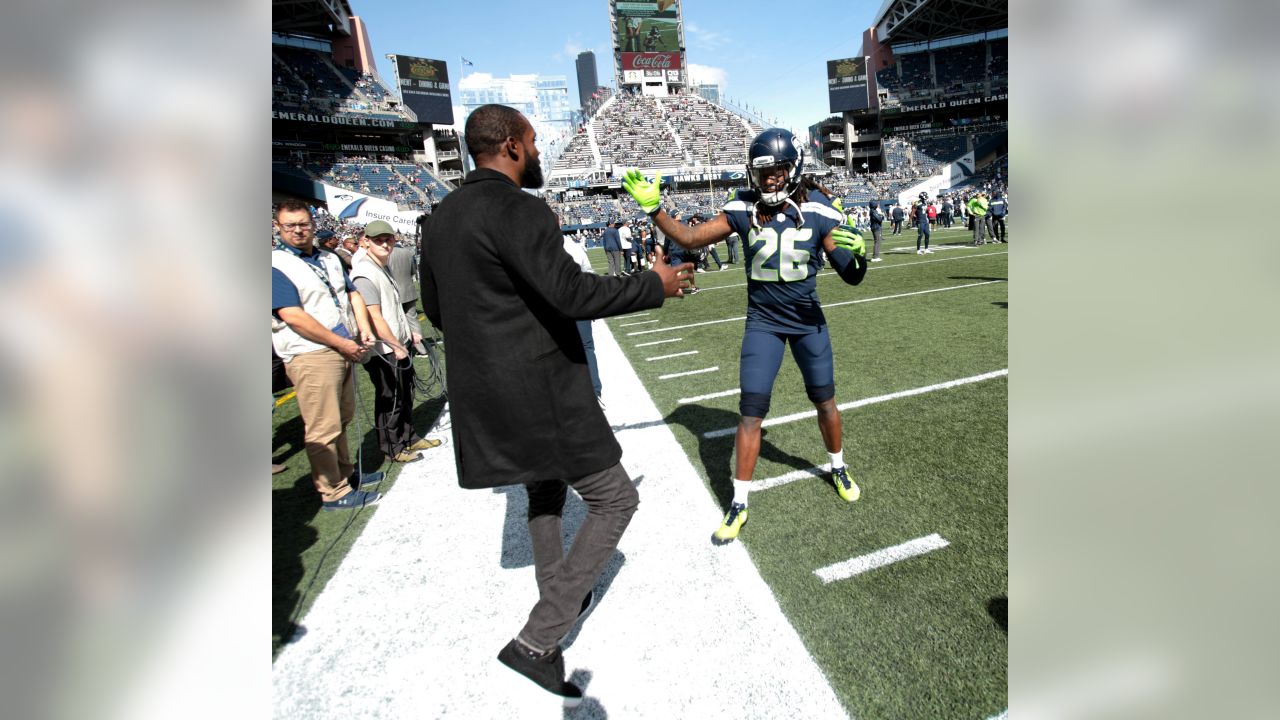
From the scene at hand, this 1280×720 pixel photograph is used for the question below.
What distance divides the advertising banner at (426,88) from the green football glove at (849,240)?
217 feet

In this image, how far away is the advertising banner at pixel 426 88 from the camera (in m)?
60.2

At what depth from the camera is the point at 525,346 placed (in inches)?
81.6

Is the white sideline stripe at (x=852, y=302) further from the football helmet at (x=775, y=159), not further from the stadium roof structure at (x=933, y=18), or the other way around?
the stadium roof structure at (x=933, y=18)

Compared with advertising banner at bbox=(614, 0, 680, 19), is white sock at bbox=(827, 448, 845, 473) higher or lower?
lower

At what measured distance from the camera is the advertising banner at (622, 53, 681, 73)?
7425 cm

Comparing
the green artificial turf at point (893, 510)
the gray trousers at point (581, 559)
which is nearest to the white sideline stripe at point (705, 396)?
the green artificial turf at point (893, 510)

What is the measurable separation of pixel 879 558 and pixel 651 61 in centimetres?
8215

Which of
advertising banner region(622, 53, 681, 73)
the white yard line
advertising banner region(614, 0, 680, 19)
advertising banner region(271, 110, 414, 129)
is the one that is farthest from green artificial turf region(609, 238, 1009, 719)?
advertising banner region(614, 0, 680, 19)

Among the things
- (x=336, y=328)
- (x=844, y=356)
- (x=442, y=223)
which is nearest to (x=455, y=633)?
(x=442, y=223)

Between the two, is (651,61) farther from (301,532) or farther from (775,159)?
(301,532)

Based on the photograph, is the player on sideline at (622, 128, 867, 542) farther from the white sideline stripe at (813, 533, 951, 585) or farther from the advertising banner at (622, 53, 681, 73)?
the advertising banner at (622, 53, 681, 73)

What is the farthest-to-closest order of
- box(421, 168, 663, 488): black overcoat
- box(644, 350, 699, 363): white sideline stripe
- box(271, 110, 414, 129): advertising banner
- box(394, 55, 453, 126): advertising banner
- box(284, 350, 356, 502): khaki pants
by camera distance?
box(394, 55, 453, 126): advertising banner → box(271, 110, 414, 129): advertising banner → box(644, 350, 699, 363): white sideline stripe → box(284, 350, 356, 502): khaki pants → box(421, 168, 663, 488): black overcoat

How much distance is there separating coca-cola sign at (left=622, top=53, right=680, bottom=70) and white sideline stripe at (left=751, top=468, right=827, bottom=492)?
3150 inches

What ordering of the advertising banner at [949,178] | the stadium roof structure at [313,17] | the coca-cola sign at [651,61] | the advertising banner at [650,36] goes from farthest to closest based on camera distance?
the coca-cola sign at [651,61] → the advertising banner at [650,36] → the advertising banner at [949,178] → the stadium roof structure at [313,17]
